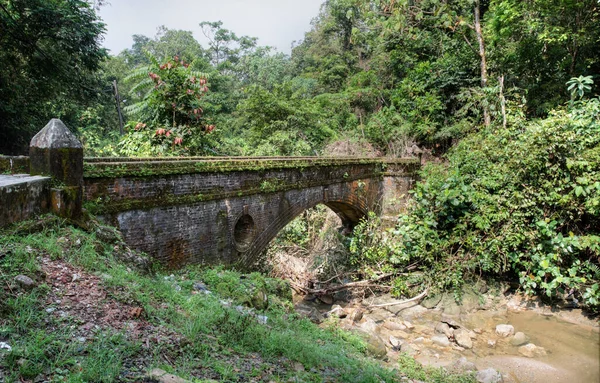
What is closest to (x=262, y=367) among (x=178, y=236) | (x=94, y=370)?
(x=94, y=370)

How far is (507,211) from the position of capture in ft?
26.0

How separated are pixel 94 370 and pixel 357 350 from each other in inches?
171

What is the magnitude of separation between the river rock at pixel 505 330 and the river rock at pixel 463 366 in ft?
4.69

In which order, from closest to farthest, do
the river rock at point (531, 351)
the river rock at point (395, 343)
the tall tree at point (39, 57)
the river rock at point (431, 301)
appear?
the river rock at point (531, 351)
the river rock at point (395, 343)
the river rock at point (431, 301)
the tall tree at point (39, 57)

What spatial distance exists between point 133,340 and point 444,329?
6.65 meters

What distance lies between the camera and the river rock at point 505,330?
7168mm

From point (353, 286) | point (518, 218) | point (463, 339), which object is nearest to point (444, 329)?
point (463, 339)

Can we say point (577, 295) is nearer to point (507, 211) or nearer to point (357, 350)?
point (507, 211)

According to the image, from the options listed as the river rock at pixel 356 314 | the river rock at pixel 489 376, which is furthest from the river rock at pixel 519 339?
the river rock at pixel 356 314

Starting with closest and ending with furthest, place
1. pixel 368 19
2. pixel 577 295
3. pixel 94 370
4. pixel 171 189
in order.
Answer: pixel 94 370 < pixel 171 189 < pixel 577 295 < pixel 368 19

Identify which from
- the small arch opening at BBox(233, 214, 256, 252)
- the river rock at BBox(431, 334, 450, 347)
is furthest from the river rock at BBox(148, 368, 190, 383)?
the river rock at BBox(431, 334, 450, 347)

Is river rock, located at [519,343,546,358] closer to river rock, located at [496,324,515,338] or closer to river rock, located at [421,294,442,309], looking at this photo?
river rock, located at [496,324,515,338]

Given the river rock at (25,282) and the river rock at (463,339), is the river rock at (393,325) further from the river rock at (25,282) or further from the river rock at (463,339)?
the river rock at (25,282)

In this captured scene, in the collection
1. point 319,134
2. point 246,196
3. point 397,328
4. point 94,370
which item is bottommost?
point 397,328
